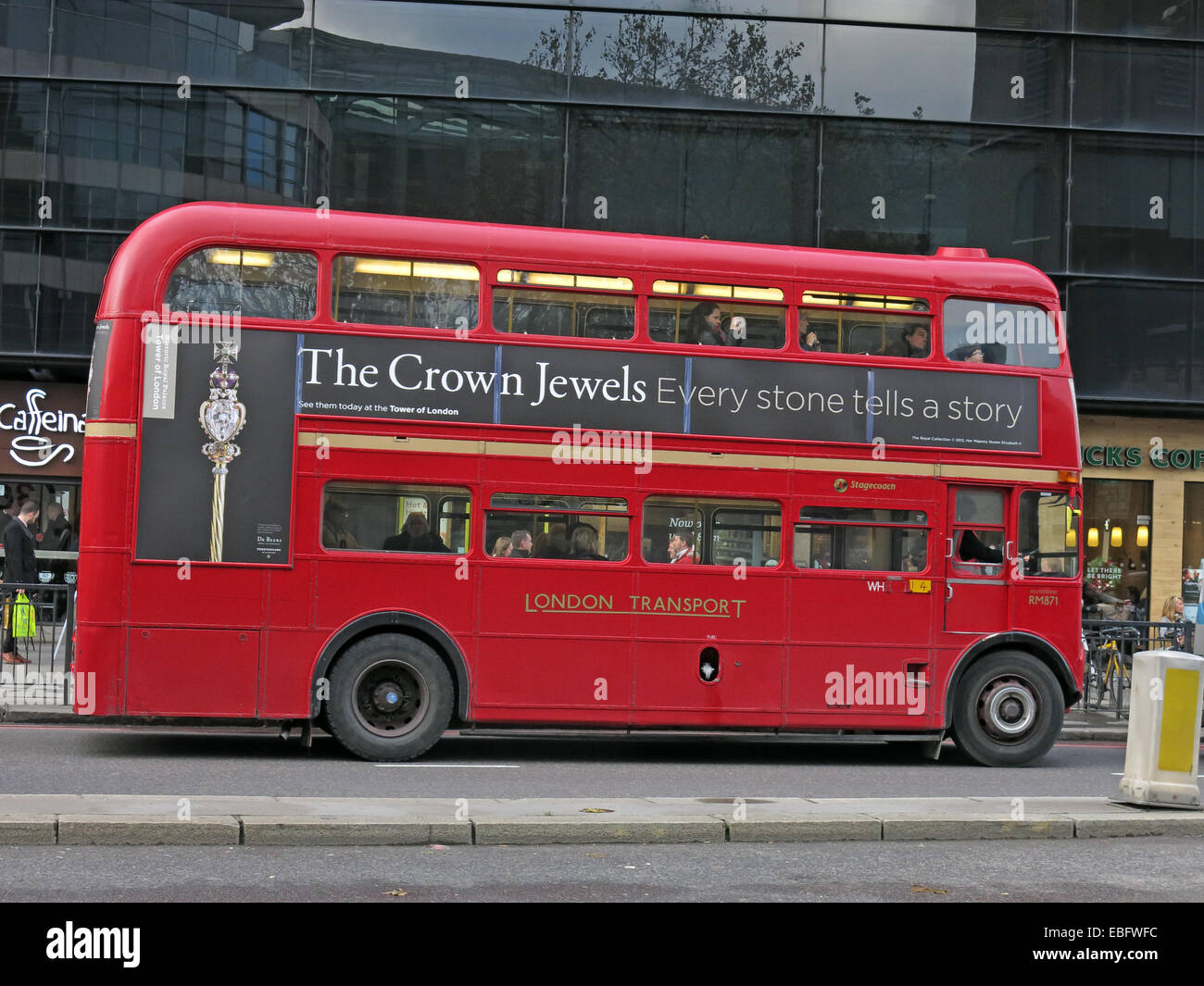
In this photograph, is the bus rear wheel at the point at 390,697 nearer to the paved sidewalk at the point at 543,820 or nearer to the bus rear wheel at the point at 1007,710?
the paved sidewalk at the point at 543,820

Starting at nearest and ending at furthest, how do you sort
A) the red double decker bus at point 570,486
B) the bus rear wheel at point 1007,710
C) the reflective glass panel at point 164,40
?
the red double decker bus at point 570,486 → the bus rear wheel at point 1007,710 → the reflective glass panel at point 164,40

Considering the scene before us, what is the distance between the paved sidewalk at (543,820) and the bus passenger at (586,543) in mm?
3079

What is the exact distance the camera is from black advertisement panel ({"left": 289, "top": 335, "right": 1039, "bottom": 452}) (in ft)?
39.0

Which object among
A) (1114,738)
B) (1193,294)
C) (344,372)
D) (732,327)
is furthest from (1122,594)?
(344,372)

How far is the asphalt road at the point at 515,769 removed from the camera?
10.5 meters

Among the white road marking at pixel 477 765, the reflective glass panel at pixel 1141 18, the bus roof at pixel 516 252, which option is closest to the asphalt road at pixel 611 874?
the white road marking at pixel 477 765

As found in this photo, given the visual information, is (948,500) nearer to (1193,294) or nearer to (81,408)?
(1193,294)

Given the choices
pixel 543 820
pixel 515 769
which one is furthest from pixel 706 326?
pixel 543 820

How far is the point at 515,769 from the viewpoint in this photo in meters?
11.9

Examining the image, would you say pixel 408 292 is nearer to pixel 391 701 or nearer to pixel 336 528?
pixel 336 528

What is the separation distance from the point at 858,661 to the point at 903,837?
3788 millimetres

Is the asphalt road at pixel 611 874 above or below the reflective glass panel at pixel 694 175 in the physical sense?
below

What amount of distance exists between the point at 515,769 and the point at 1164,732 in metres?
5.01

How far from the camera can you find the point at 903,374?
1269 centimetres
